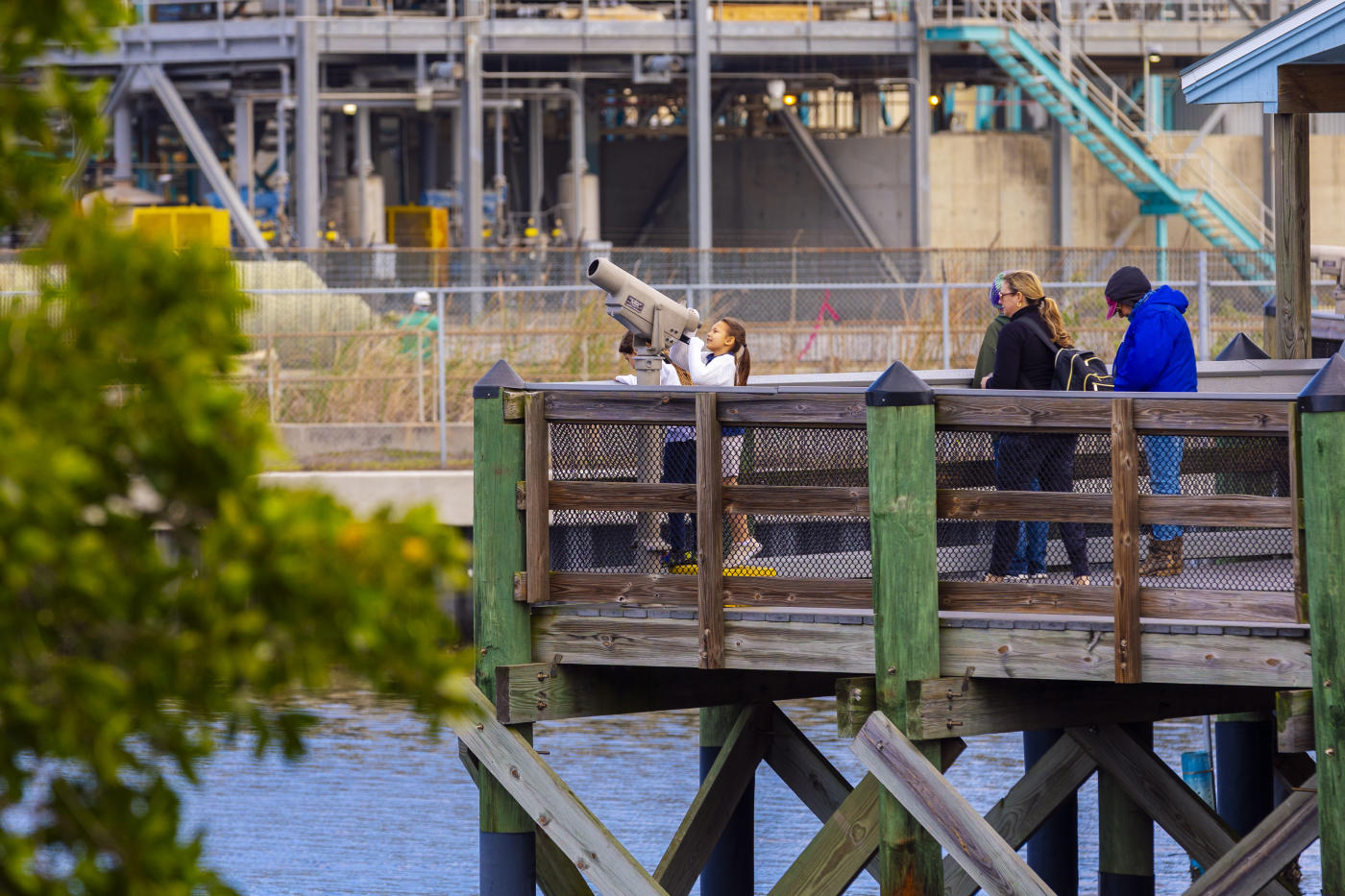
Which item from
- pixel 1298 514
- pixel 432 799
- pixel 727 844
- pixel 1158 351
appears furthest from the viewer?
pixel 432 799

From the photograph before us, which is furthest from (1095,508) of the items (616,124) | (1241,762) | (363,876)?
(616,124)

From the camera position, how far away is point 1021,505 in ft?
21.2

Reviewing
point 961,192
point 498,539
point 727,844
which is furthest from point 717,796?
point 961,192

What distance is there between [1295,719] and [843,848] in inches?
69.5

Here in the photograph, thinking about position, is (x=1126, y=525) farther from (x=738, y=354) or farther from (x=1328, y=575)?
(x=738, y=354)

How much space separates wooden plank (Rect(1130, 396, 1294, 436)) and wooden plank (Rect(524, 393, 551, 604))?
6.85ft

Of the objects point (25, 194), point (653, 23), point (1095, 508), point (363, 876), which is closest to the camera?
point (25, 194)

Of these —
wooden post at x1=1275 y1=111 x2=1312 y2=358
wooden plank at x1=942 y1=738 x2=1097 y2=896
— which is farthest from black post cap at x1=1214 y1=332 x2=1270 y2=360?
wooden plank at x1=942 y1=738 x2=1097 y2=896

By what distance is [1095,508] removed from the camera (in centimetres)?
Answer: 636

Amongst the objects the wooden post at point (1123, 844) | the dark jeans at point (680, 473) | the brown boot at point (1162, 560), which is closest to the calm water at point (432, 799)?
the wooden post at point (1123, 844)

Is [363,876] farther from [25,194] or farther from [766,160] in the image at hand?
[766,160]

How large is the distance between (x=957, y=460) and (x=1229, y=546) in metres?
0.95

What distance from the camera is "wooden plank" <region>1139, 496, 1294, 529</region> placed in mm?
6125

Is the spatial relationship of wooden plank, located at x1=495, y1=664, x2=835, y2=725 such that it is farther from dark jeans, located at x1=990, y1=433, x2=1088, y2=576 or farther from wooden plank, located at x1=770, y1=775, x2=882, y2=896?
dark jeans, located at x1=990, y1=433, x2=1088, y2=576
